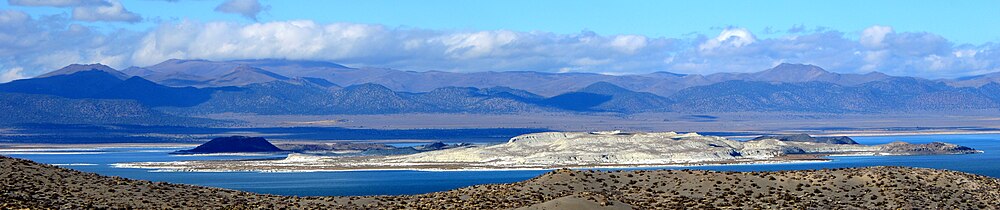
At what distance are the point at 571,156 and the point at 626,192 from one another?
99.4 meters

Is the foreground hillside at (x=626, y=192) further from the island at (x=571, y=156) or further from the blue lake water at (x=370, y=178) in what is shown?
the island at (x=571, y=156)

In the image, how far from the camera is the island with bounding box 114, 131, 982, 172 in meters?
152

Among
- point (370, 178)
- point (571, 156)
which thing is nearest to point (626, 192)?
point (370, 178)

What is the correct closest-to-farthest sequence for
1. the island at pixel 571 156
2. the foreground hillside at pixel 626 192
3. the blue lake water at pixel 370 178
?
1. the foreground hillside at pixel 626 192
2. the blue lake water at pixel 370 178
3. the island at pixel 571 156

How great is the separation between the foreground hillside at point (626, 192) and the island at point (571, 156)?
288 ft

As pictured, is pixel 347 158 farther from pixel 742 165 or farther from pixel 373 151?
pixel 742 165

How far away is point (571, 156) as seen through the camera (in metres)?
155

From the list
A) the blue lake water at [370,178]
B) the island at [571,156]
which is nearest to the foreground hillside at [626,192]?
the blue lake water at [370,178]

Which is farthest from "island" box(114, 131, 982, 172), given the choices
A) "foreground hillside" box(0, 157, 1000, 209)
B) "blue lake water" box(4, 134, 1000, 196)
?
"foreground hillside" box(0, 157, 1000, 209)

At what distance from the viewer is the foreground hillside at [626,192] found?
52.9 metres

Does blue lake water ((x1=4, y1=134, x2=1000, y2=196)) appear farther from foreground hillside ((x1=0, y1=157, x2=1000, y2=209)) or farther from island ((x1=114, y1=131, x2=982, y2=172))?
foreground hillside ((x1=0, y1=157, x2=1000, y2=209))

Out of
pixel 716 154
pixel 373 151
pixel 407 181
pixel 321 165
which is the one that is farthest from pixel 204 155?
pixel 407 181

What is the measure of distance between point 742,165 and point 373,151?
52.0 metres

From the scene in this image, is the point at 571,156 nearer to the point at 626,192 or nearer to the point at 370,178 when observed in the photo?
the point at 370,178
